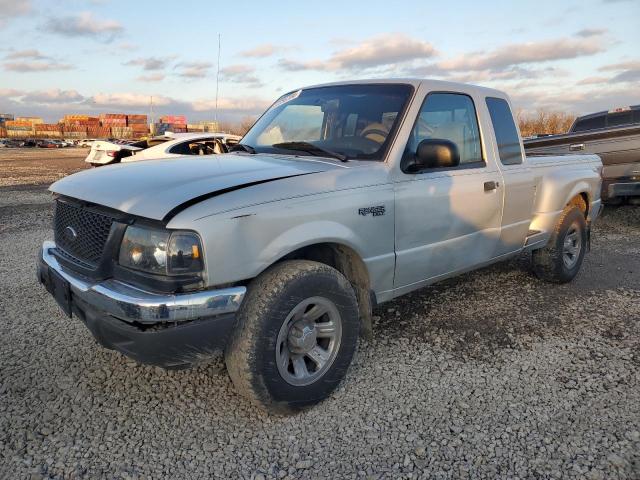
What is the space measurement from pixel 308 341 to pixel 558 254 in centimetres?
340

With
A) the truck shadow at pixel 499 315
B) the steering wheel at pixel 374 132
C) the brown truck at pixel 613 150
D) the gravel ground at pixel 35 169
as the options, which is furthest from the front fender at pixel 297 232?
the gravel ground at pixel 35 169

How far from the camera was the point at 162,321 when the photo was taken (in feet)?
7.70

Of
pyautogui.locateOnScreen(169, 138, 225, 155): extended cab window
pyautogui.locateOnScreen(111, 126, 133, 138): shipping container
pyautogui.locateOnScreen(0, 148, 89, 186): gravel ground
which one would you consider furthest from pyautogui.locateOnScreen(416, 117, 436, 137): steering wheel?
pyautogui.locateOnScreen(111, 126, 133, 138): shipping container

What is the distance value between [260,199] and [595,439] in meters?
2.18

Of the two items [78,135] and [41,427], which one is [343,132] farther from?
[78,135]

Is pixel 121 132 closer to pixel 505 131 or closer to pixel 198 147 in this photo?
pixel 198 147

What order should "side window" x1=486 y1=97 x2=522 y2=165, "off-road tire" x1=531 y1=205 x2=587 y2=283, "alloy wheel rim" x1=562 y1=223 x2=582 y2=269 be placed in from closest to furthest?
"side window" x1=486 y1=97 x2=522 y2=165, "off-road tire" x1=531 y1=205 x2=587 y2=283, "alloy wheel rim" x1=562 y1=223 x2=582 y2=269

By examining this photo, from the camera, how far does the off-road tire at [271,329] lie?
256 cm

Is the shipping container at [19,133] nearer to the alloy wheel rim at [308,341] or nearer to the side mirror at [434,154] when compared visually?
the side mirror at [434,154]

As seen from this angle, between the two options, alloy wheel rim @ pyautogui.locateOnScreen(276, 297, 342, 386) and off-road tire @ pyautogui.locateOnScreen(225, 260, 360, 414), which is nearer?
off-road tire @ pyautogui.locateOnScreen(225, 260, 360, 414)

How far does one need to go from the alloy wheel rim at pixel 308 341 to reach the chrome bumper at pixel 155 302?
39cm

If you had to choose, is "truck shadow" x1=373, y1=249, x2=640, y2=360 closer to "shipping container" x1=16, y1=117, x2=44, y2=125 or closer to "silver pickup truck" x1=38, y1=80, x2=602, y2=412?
"silver pickup truck" x1=38, y1=80, x2=602, y2=412

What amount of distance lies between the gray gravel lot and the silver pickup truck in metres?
0.32

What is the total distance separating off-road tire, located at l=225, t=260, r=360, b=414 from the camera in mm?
2559
